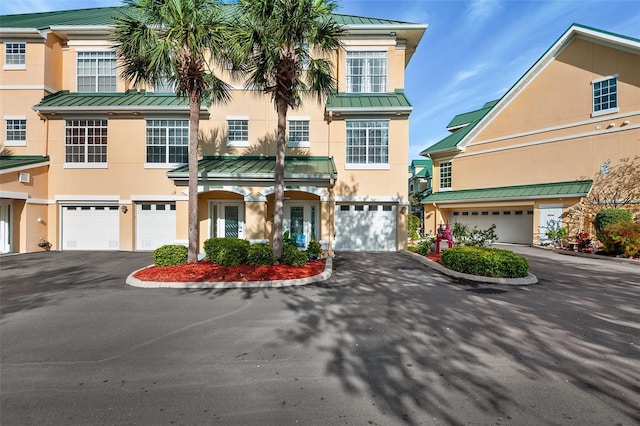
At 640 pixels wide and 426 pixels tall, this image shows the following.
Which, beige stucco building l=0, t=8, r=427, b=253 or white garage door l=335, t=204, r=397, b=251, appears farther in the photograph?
white garage door l=335, t=204, r=397, b=251

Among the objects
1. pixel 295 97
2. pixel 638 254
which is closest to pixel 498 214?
pixel 638 254

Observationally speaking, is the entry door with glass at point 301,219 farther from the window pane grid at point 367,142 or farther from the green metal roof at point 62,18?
the green metal roof at point 62,18

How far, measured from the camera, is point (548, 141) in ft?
63.5

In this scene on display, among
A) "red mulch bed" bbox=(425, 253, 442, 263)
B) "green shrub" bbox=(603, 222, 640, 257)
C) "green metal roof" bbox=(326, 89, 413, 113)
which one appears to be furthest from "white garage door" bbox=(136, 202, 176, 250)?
"green shrub" bbox=(603, 222, 640, 257)

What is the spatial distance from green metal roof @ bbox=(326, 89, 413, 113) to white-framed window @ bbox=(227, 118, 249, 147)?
186 inches

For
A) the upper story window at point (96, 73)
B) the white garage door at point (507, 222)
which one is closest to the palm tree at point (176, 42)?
the upper story window at point (96, 73)

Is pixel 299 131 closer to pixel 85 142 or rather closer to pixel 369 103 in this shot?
pixel 369 103

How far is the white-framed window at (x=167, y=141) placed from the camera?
1544cm

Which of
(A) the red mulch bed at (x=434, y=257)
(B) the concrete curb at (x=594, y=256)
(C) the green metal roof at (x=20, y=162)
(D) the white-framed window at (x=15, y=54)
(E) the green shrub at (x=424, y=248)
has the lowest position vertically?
(B) the concrete curb at (x=594, y=256)

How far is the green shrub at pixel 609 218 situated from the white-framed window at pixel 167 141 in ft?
73.4

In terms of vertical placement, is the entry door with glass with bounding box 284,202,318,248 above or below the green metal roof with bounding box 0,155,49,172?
below

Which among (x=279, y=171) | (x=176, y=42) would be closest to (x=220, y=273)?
(x=279, y=171)

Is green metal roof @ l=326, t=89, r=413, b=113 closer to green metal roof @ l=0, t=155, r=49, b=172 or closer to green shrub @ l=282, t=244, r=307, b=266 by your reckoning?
green shrub @ l=282, t=244, r=307, b=266

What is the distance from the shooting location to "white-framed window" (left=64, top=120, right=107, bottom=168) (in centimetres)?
1540
